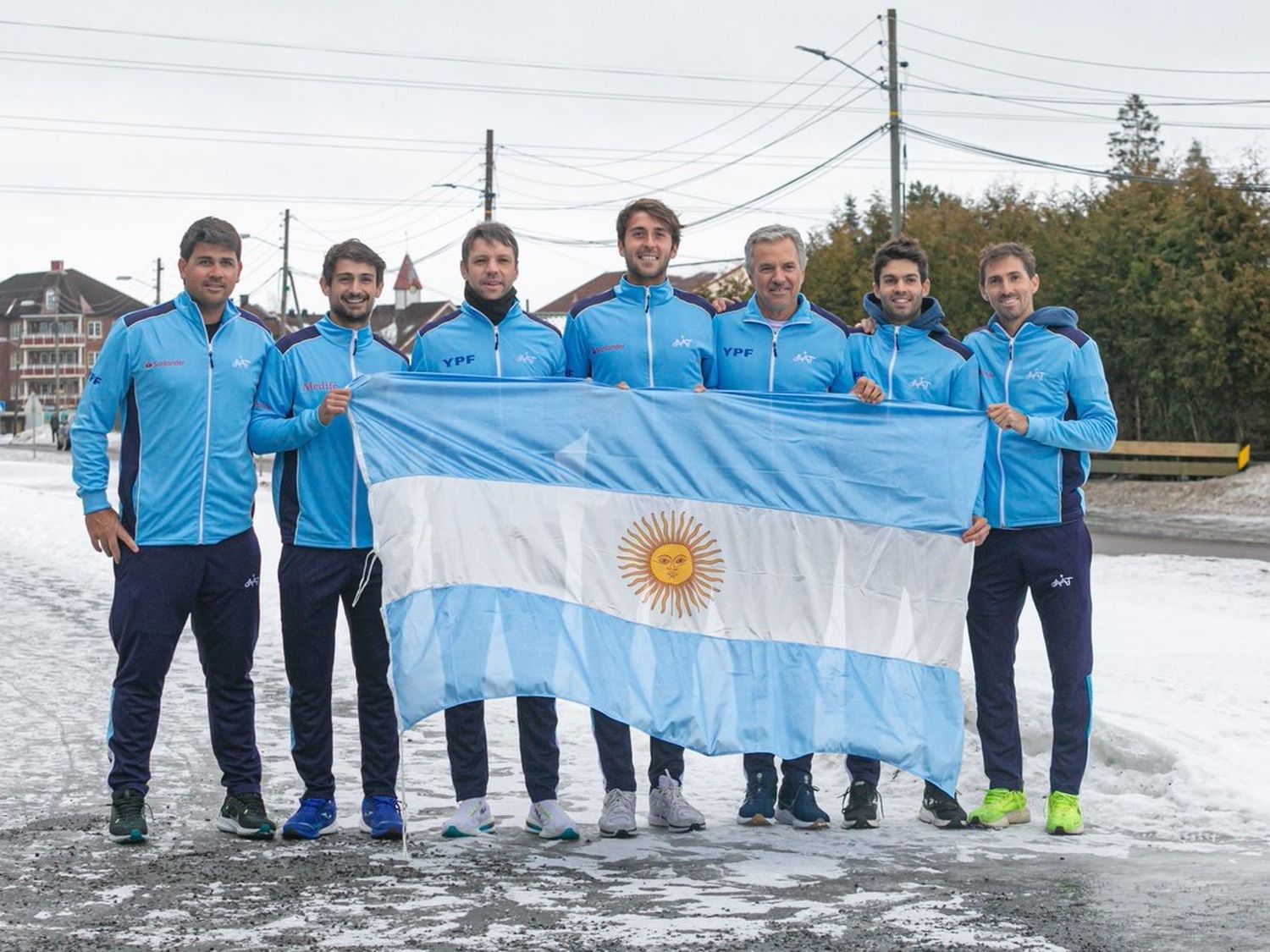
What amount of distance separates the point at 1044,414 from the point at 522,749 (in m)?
2.48

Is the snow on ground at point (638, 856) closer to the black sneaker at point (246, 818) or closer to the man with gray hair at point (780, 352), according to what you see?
the black sneaker at point (246, 818)

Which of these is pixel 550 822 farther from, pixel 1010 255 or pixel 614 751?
pixel 1010 255

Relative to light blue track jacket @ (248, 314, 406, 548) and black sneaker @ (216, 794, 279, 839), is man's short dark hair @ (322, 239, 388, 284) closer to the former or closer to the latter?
light blue track jacket @ (248, 314, 406, 548)

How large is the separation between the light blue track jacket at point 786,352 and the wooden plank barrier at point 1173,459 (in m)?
26.3

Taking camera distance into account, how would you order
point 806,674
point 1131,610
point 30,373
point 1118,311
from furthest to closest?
point 30,373 < point 1118,311 < point 1131,610 < point 806,674

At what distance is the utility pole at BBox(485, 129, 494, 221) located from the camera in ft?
131

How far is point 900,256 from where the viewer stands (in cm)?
663

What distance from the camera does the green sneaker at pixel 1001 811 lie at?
6379mm

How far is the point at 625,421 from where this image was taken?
6418mm

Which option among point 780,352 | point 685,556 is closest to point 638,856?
point 685,556

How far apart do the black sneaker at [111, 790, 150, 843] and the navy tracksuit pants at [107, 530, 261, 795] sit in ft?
0.12

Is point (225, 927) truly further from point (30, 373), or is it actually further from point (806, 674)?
point (30, 373)

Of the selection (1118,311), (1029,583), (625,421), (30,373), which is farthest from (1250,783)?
(30,373)

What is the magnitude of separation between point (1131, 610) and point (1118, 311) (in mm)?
24449
